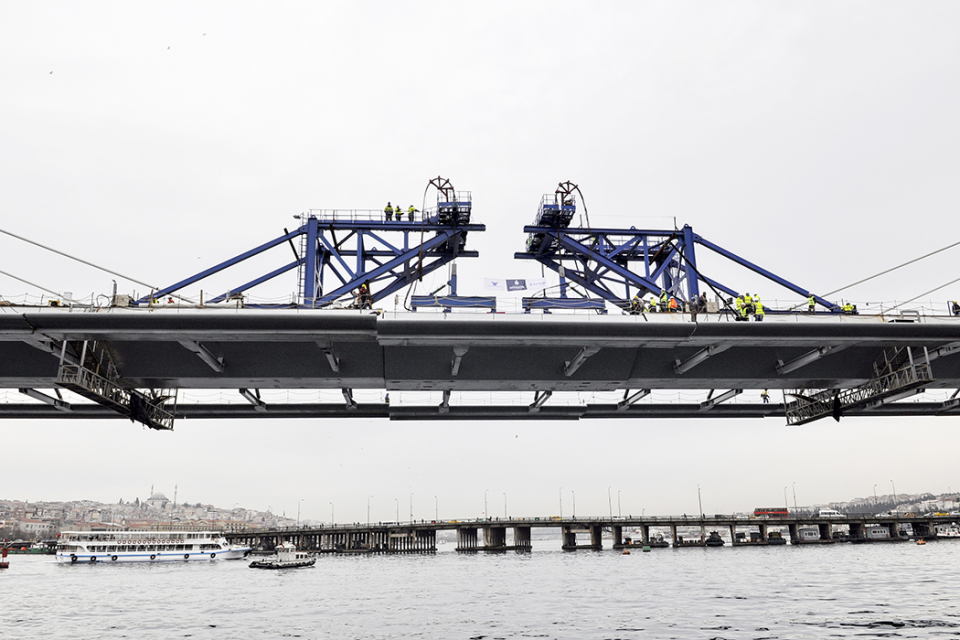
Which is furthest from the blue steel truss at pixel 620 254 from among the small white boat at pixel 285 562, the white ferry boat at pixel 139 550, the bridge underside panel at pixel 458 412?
the white ferry boat at pixel 139 550

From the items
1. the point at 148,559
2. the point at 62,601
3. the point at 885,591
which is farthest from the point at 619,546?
the point at 62,601

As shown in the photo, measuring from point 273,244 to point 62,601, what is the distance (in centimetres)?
3183

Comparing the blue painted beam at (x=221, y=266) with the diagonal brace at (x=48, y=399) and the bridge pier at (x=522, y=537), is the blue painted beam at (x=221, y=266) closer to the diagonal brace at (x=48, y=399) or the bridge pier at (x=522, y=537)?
the diagonal brace at (x=48, y=399)

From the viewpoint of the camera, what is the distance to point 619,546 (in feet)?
471

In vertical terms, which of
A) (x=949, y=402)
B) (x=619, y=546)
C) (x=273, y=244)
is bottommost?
(x=619, y=546)

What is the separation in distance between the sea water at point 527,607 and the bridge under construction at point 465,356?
9.32m

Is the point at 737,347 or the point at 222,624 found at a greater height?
the point at 737,347

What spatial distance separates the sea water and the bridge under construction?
Result: 9.32 metres

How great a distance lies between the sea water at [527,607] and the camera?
28.3 m

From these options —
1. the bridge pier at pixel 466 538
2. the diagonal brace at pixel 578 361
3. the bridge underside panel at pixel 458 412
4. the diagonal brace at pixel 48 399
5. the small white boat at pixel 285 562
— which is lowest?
the bridge pier at pixel 466 538

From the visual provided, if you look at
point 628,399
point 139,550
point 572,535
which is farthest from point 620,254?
point 572,535

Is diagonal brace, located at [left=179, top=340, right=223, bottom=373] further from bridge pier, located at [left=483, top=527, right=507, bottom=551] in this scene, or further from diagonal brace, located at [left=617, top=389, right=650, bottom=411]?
bridge pier, located at [left=483, top=527, right=507, bottom=551]

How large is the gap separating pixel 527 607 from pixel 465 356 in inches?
827

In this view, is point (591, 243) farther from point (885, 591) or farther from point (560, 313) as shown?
Answer: point (885, 591)
